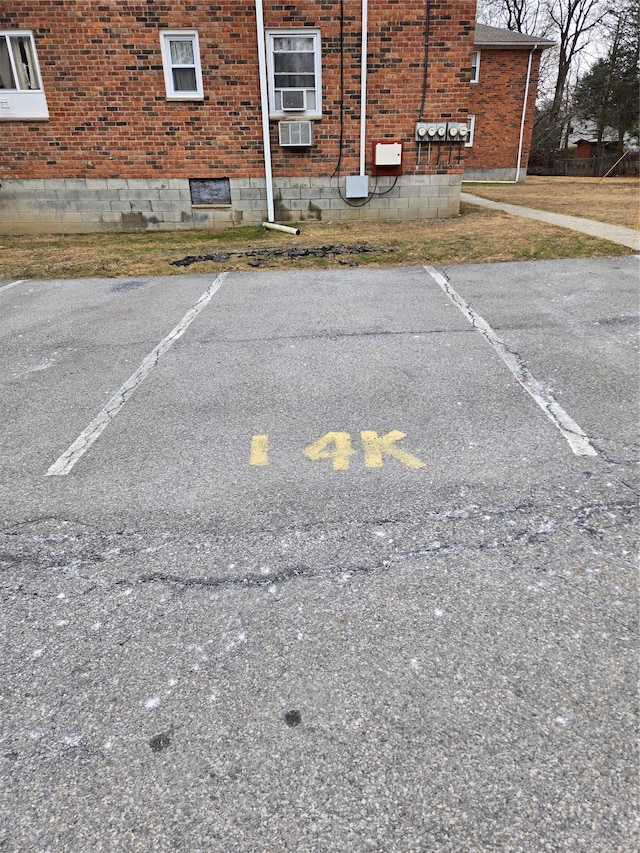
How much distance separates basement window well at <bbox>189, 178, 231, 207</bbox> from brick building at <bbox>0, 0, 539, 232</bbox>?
33 mm

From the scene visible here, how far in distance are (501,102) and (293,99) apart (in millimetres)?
17041

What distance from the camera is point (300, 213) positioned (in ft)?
45.6

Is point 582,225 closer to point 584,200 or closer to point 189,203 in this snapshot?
point 584,200

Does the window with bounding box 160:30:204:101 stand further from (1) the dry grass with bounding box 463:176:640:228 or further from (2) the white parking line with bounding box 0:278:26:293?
(1) the dry grass with bounding box 463:176:640:228

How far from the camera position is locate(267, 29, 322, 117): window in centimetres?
1238

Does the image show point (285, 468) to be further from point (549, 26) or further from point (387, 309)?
point (549, 26)

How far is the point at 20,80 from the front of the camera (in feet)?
41.2

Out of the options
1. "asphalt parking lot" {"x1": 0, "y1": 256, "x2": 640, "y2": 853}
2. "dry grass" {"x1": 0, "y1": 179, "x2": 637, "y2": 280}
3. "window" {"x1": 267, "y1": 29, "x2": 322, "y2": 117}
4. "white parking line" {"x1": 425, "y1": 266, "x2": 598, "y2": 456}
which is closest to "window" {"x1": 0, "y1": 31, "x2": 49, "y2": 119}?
"dry grass" {"x1": 0, "y1": 179, "x2": 637, "y2": 280}

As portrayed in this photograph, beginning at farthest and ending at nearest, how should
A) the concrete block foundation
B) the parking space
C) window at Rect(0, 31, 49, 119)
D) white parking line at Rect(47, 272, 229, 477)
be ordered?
the concrete block foundation < window at Rect(0, 31, 49, 119) < white parking line at Rect(47, 272, 229, 477) < the parking space

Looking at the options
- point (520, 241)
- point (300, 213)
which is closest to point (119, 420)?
point (520, 241)

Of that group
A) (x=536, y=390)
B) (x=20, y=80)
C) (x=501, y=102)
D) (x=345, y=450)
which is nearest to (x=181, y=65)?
(x=20, y=80)

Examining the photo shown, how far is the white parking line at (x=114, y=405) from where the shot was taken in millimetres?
3628

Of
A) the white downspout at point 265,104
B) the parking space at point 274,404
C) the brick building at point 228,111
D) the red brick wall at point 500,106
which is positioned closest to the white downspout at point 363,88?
the brick building at point 228,111

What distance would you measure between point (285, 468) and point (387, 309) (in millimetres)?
3856
